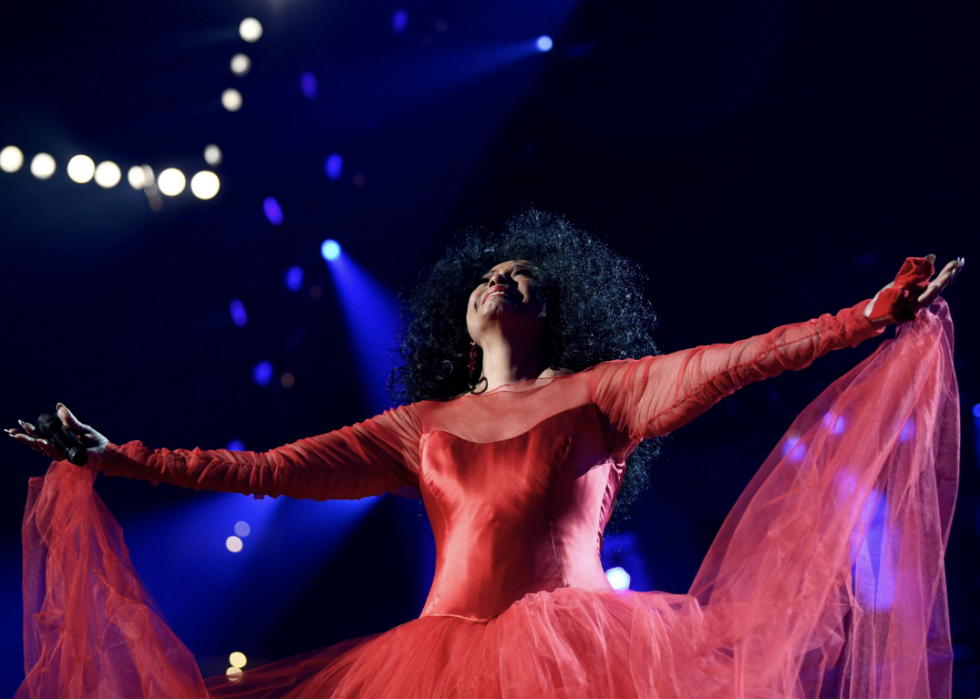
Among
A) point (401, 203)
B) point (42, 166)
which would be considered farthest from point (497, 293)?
point (42, 166)

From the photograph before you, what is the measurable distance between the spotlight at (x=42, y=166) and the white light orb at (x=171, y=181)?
15.0 inches

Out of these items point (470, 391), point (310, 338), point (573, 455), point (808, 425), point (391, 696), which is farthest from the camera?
point (310, 338)

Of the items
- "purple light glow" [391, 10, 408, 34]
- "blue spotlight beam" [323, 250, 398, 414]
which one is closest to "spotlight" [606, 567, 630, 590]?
"blue spotlight beam" [323, 250, 398, 414]

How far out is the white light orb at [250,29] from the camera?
10.5 feet

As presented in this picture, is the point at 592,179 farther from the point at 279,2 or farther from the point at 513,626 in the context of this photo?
the point at 513,626

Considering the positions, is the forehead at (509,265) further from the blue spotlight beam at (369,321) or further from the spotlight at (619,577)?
the spotlight at (619,577)

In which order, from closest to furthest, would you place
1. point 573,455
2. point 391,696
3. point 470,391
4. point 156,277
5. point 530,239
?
point 391,696
point 573,455
point 470,391
point 530,239
point 156,277

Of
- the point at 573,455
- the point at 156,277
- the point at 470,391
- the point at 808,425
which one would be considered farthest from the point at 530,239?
the point at 156,277

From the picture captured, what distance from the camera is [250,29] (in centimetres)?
322

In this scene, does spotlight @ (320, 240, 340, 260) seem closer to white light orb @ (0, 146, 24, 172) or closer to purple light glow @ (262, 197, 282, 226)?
purple light glow @ (262, 197, 282, 226)

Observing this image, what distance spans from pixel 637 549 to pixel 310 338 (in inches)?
65.2

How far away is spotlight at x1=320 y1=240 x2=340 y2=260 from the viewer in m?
3.42

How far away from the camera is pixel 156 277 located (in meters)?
3.14

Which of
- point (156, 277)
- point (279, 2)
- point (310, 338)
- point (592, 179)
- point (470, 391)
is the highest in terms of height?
point (279, 2)
